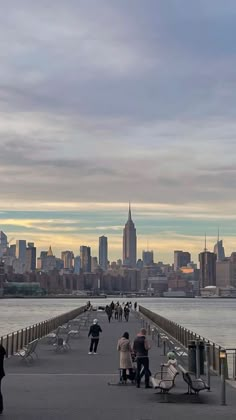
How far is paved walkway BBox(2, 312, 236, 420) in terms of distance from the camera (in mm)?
15904

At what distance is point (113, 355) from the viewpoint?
1256 inches

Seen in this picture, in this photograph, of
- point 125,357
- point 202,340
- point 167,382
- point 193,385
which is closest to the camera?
point 167,382

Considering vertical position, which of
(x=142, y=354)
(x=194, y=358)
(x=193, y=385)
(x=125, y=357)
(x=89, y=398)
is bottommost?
(x=89, y=398)

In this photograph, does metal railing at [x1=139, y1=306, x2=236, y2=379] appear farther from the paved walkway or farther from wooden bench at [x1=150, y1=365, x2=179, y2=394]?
wooden bench at [x1=150, y1=365, x2=179, y2=394]

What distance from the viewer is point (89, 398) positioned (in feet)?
60.4

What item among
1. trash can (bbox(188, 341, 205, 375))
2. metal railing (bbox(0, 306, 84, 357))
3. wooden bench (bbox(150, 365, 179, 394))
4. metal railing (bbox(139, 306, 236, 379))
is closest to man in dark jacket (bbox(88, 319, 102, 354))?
metal railing (bbox(0, 306, 84, 357))

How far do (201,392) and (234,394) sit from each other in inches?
32.9

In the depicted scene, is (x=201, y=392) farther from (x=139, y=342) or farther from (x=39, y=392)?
(x=39, y=392)

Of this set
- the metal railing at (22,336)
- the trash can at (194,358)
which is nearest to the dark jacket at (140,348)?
the trash can at (194,358)

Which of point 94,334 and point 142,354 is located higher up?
point 94,334

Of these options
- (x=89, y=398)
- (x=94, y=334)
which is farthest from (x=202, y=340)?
(x=89, y=398)

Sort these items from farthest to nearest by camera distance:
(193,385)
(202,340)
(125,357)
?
(202,340), (125,357), (193,385)

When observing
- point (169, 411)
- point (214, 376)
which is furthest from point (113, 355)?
point (169, 411)

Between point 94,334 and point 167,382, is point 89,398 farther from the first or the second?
point 94,334
